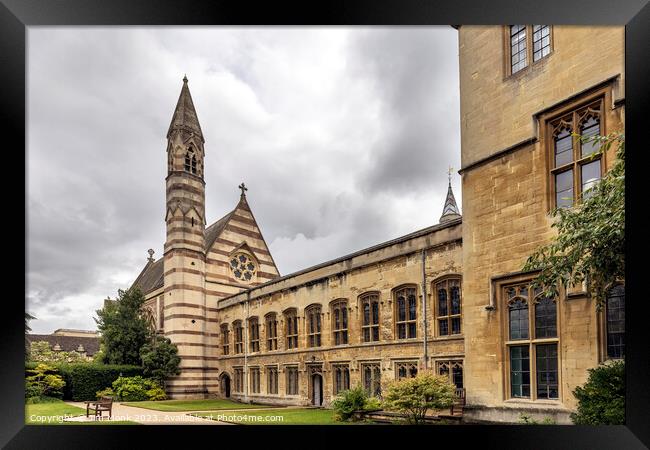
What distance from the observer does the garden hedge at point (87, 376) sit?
10.3m

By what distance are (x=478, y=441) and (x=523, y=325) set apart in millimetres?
2935

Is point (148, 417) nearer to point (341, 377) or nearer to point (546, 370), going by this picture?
point (341, 377)

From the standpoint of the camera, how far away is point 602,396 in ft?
19.6

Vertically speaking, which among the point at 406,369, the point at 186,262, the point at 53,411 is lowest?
the point at 53,411

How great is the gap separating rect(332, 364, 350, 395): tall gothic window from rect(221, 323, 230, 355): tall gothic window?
4819 mm

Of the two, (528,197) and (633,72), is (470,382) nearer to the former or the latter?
(528,197)

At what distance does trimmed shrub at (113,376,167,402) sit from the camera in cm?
1198

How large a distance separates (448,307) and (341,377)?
3.73m

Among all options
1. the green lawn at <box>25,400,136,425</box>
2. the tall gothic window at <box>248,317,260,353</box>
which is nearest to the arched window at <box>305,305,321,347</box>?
the tall gothic window at <box>248,317,260,353</box>

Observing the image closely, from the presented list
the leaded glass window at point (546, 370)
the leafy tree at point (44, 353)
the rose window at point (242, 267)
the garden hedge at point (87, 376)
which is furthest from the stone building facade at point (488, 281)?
the leafy tree at point (44, 353)

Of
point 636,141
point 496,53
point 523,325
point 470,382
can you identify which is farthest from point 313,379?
point 636,141

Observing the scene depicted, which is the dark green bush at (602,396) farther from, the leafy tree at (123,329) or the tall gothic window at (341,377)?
the leafy tree at (123,329)

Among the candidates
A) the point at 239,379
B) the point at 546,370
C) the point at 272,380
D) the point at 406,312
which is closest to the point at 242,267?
the point at 239,379

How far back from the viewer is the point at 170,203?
15.7 m
